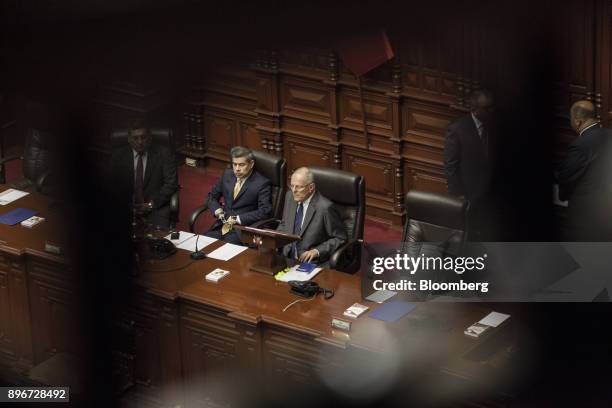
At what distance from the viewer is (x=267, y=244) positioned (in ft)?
13.6

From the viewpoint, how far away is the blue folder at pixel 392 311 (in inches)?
149

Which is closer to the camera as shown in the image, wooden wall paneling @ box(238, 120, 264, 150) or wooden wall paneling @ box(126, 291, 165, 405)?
wooden wall paneling @ box(126, 291, 165, 405)

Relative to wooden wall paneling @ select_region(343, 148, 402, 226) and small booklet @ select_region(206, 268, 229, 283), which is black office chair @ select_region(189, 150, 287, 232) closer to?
small booklet @ select_region(206, 268, 229, 283)

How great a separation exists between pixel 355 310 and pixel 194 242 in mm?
1150

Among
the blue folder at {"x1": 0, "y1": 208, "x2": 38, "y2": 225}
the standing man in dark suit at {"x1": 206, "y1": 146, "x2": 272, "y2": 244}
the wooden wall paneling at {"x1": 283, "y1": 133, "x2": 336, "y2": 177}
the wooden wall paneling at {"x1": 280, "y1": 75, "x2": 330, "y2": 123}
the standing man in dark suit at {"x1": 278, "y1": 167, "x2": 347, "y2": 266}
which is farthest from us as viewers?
the wooden wall paneling at {"x1": 283, "y1": 133, "x2": 336, "y2": 177}

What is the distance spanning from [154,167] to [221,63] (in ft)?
15.6

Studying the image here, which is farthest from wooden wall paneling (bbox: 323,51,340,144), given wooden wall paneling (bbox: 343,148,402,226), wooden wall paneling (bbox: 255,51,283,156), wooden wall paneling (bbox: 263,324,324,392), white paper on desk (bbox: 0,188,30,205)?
wooden wall paneling (bbox: 263,324,324,392)

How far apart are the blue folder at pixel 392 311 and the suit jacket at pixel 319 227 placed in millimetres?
658

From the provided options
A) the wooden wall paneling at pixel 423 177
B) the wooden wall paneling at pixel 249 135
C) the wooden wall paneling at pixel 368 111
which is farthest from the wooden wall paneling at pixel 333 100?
the wooden wall paneling at pixel 249 135

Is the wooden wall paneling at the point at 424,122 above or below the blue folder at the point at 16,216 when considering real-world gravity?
above

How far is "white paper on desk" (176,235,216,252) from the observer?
4.60 metres

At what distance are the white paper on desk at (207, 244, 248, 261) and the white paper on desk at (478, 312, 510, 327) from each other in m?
1.33

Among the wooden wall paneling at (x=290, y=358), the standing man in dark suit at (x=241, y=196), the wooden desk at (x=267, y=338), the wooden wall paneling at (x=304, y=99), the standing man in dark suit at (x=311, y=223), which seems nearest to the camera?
the wooden desk at (x=267, y=338)

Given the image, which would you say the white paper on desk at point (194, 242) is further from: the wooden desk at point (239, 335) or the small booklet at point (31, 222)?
the small booklet at point (31, 222)
